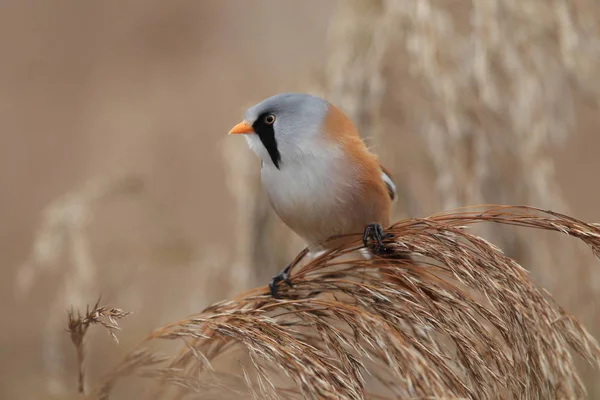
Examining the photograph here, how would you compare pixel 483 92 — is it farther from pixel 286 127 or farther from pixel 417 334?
pixel 417 334

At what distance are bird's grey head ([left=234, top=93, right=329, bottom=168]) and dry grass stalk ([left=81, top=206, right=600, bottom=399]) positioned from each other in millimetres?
469

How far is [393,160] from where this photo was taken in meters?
3.04

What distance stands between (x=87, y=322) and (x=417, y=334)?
0.65 m

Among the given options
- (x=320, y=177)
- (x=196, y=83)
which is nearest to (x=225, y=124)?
(x=196, y=83)

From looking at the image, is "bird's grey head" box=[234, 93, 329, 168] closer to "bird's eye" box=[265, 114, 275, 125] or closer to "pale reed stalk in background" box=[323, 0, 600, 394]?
"bird's eye" box=[265, 114, 275, 125]

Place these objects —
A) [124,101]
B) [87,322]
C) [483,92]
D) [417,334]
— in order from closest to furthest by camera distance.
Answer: [87,322] → [417,334] → [483,92] → [124,101]

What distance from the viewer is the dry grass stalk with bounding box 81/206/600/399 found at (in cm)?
150

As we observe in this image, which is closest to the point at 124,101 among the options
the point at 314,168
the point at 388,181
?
the point at 388,181

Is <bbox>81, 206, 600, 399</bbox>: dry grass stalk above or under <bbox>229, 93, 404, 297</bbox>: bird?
under

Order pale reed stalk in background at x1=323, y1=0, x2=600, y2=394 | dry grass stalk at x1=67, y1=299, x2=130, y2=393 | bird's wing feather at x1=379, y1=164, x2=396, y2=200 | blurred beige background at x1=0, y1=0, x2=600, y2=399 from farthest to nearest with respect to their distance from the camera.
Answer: blurred beige background at x1=0, y1=0, x2=600, y2=399 → pale reed stalk in background at x1=323, y1=0, x2=600, y2=394 → bird's wing feather at x1=379, y1=164, x2=396, y2=200 → dry grass stalk at x1=67, y1=299, x2=130, y2=393

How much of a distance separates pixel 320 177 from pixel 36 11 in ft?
15.9

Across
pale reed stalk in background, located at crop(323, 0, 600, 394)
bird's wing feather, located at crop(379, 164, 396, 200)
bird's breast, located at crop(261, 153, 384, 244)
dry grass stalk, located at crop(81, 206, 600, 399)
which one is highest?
pale reed stalk in background, located at crop(323, 0, 600, 394)

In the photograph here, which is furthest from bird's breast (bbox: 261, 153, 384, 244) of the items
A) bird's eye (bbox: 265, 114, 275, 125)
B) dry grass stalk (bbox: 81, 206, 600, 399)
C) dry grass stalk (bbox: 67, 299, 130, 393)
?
dry grass stalk (bbox: 67, 299, 130, 393)

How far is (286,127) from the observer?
208 cm
